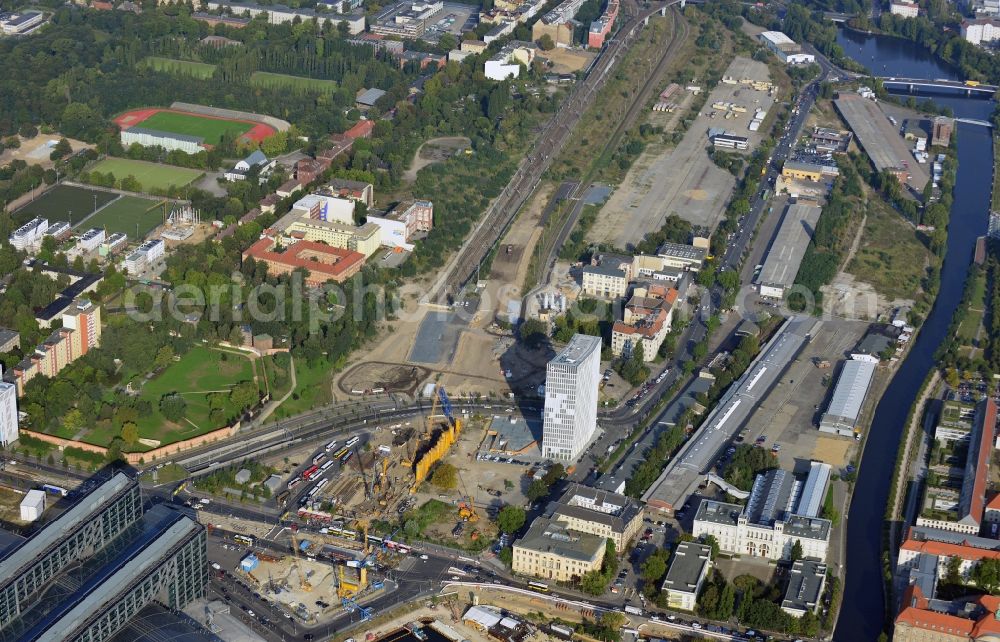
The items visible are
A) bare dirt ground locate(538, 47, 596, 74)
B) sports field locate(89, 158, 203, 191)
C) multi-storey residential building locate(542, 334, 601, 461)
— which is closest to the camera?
multi-storey residential building locate(542, 334, 601, 461)

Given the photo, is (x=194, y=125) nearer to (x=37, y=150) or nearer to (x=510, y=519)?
(x=37, y=150)

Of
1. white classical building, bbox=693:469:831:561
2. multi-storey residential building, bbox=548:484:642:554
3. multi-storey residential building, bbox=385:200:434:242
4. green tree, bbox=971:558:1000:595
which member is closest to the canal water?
white classical building, bbox=693:469:831:561

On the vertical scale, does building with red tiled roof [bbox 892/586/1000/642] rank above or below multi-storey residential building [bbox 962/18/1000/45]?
above

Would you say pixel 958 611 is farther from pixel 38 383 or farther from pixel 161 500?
pixel 38 383

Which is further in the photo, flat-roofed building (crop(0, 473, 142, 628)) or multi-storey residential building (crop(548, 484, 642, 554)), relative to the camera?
multi-storey residential building (crop(548, 484, 642, 554))

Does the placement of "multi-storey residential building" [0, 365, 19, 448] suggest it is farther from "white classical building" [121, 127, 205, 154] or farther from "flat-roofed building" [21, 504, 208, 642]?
"white classical building" [121, 127, 205, 154]

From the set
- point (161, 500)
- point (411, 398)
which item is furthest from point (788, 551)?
point (161, 500)
